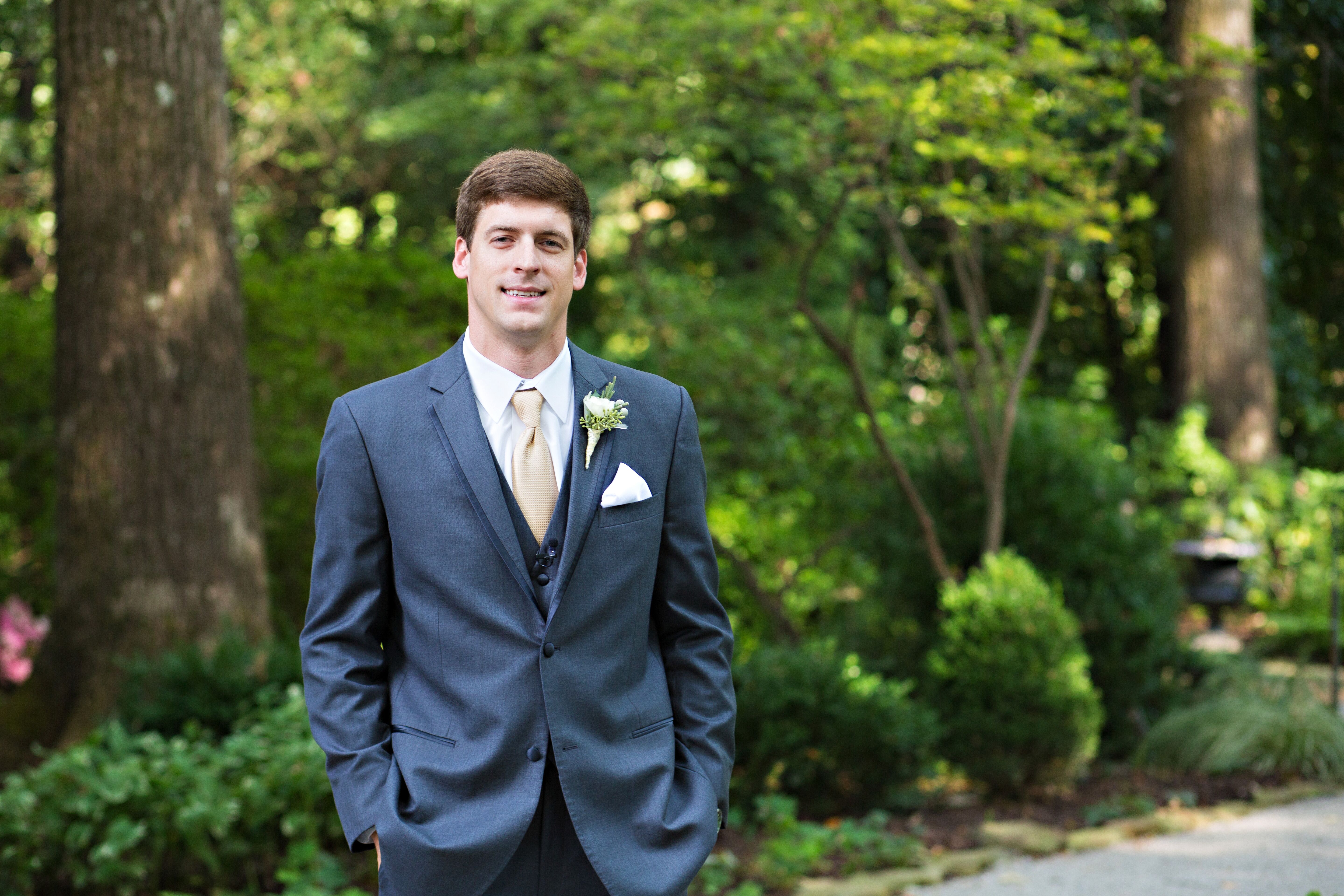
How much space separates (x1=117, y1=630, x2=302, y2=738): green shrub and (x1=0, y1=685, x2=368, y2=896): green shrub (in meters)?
0.45

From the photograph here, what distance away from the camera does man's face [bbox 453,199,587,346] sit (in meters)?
2.05

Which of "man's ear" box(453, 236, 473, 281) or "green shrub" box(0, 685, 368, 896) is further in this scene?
"green shrub" box(0, 685, 368, 896)

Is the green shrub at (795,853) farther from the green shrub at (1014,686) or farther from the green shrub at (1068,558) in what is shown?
the green shrub at (1068,558)

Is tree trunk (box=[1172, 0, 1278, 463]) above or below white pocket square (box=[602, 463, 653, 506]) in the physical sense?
above

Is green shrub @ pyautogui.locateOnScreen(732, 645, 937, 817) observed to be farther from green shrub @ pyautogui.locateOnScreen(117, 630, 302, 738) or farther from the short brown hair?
the short brown hair

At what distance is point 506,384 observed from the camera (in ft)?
7.02

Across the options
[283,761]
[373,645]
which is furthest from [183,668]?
[373,645]

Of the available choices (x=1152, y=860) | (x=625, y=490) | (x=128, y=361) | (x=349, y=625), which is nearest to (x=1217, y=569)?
(x=1152, y=860)

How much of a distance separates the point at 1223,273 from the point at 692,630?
9.89 m

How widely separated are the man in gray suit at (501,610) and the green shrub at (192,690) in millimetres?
3268

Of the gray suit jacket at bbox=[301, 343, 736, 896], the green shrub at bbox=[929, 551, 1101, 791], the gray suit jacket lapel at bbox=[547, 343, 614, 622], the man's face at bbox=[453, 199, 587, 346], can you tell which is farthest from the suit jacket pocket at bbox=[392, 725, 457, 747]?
the green shrub at bbox=[929, 551, 1101, 791]

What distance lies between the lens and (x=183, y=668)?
5.08 metres

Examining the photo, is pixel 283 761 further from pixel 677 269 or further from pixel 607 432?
pixel 677 269

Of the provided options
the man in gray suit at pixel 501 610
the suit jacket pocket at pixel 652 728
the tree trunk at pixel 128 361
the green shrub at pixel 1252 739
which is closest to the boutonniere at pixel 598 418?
the man in gray suit at pixel 501 610
